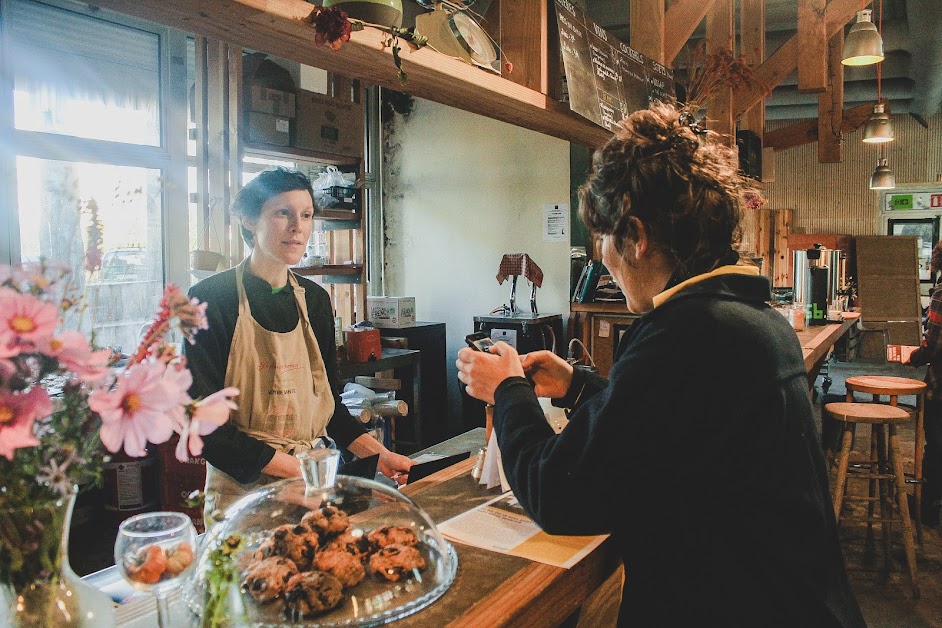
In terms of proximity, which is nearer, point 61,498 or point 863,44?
point 61,498

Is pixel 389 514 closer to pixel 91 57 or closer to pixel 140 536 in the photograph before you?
pixel 140 536

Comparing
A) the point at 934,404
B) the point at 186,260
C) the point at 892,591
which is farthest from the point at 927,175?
the point at 186,260

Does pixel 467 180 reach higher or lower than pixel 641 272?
higher

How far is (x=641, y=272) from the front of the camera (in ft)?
4.83

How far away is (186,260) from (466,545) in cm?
426

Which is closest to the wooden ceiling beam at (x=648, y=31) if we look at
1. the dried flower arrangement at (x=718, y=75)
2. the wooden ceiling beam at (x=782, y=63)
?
the dried flower arrangement at (x=718, y=75)

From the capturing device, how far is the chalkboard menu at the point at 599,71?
2.72m

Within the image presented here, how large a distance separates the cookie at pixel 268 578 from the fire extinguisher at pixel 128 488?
3192 millimetres

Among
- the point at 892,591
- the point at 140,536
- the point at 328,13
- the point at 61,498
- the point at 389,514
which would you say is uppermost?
the point at 328,13

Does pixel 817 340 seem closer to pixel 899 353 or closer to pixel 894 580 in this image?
pixel 899 353

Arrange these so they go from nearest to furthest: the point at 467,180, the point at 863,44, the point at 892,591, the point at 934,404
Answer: the point at 892,591 → the point at 934,404 → the point at 863,44 → the point at 467,180

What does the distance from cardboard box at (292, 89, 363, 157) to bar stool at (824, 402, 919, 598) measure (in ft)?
11.9

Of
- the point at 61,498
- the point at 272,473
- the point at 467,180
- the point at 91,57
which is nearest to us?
the point at 61,498

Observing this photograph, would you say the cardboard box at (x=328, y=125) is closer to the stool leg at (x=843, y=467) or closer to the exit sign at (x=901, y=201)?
the stool leg at (x=843, y=467)
